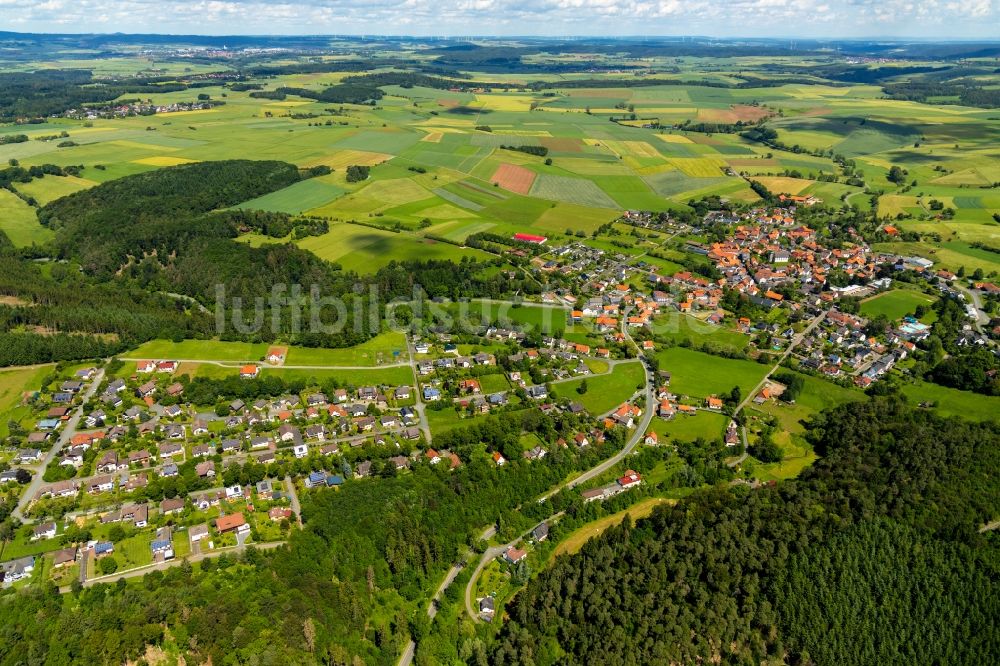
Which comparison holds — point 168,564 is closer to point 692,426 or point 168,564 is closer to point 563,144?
point 692,426

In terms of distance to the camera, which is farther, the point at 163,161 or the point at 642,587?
the point at 163,161

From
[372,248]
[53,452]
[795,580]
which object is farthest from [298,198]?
[795,580]

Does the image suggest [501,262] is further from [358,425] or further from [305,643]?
[305,643]

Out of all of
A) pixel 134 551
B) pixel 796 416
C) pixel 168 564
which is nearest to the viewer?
pixel 168 564

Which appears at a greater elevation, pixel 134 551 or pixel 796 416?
pixel 796 416

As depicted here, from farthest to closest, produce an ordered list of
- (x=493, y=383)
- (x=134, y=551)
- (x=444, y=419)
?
(x=493, y=383), (x=444, y=419), (x=134, y=551)

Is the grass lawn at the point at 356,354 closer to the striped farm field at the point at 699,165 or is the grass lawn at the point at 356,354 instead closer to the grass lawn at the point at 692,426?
the grass lawn at the point at 692,426

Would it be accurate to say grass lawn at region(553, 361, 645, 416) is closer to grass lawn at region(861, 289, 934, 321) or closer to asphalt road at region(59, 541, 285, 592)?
asphalt road at region(59, 541, 285, 592)
